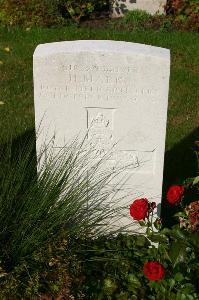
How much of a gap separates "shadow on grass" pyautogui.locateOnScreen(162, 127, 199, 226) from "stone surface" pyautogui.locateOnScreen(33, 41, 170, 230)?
901 mm

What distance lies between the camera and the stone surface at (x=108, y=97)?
3211mm

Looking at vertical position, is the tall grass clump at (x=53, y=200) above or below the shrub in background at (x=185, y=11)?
below

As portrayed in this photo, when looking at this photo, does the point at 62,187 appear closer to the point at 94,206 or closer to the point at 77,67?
the point at 94,206

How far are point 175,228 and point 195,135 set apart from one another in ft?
7.33

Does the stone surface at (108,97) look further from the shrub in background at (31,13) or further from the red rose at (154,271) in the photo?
the shrub in background at (31,13)

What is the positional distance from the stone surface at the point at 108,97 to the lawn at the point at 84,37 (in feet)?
4.75

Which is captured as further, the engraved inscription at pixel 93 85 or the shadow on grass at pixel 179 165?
the shadow on grass at pixel 179 165

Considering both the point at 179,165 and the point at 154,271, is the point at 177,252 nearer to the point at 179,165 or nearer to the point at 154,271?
the point at 154,271

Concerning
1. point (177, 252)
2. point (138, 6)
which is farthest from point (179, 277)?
point (138, 6)

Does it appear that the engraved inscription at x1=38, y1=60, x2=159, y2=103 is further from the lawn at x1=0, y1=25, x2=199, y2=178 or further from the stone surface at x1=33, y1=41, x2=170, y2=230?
the lawn at x1=0, y1=25, x2=199, y2=178

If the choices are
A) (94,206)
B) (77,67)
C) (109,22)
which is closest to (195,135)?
(94,206)

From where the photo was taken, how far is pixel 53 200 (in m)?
3.30

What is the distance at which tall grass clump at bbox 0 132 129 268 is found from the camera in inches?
126

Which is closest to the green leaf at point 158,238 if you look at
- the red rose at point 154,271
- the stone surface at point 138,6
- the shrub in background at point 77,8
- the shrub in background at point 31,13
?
the red rose at point 154,271
